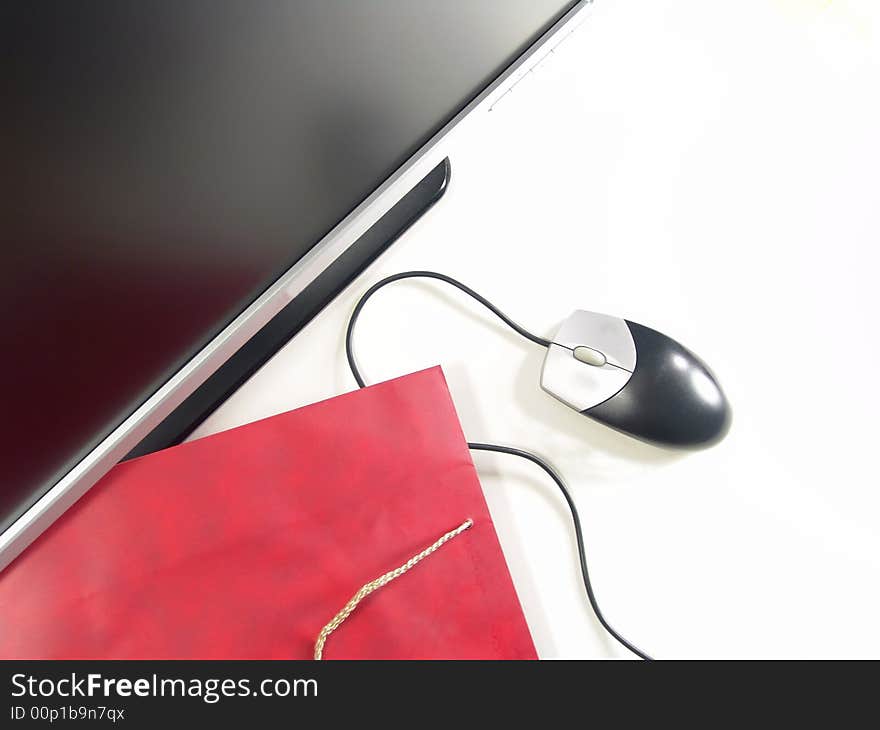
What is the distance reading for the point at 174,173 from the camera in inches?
12.1

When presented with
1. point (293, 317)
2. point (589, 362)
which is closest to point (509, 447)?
point (589, 362)

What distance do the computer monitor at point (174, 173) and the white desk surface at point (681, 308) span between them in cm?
7

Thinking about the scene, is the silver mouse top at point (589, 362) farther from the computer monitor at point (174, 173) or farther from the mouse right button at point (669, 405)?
the computer monitor at point (174, 173)

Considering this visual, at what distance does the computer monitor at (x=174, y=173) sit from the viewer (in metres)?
0.26

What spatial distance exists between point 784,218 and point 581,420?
0.23 meters

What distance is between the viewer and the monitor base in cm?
45

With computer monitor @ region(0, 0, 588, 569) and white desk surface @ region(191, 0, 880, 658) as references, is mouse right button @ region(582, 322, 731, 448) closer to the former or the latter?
white desk surface @ region(191, 0, 880, 658)

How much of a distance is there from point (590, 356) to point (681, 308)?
0.31ft

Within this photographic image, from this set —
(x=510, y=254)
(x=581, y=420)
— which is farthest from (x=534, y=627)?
(x=510, y=254)

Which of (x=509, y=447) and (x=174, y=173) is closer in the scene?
(x=174, y=173)

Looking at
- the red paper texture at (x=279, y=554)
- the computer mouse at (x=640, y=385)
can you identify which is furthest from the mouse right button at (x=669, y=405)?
the red paper texture at (x=279, y=554)

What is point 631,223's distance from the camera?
0.50m

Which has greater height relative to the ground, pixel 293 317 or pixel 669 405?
pixel 293 317

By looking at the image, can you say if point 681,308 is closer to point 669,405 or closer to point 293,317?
point 669,405
